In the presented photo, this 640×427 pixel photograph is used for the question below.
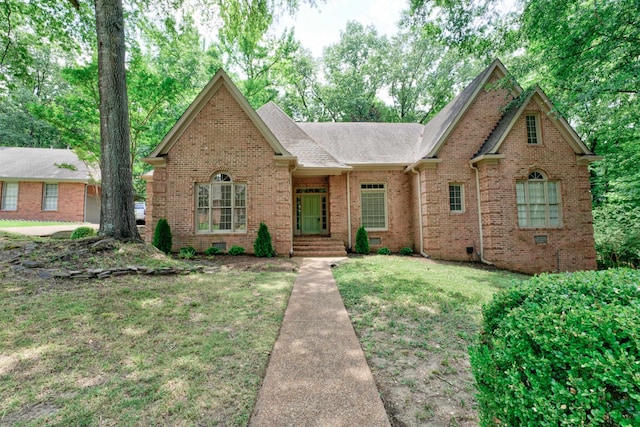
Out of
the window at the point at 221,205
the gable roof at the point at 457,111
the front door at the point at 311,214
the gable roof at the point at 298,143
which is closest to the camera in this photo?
the window at the point at 221,205

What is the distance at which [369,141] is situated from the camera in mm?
13977

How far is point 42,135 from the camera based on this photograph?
1135 inches

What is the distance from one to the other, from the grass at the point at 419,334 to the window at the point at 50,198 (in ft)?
76.9

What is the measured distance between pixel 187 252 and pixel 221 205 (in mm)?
2118

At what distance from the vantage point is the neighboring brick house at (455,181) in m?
10.1

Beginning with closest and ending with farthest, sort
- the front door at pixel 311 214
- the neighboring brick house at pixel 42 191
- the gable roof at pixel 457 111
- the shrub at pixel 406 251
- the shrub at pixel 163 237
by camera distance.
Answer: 1. the shrub at pixel 163 237
2. the gable roof at pixel 457 111
3. the shrub at pixel 406 251
4. the front door at pixel 311 214
5. the neighboring brick house at pixel 42 191

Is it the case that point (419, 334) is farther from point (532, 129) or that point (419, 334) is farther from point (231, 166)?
point (532, 129)

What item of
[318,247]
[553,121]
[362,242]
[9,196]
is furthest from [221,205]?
[9,196]

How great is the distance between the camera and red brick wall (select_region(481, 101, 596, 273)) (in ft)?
33.4

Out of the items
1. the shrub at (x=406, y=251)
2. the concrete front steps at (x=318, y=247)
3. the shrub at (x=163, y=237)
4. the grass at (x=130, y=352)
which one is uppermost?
the shrub at (x=163, y=237)

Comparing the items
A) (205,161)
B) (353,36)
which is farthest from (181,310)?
(353,36)

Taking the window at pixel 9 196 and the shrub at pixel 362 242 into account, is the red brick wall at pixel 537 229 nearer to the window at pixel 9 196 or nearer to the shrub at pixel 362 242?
the shrub at pixel 362 242

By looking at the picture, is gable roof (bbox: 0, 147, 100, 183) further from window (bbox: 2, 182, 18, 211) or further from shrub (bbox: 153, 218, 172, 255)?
shrub (bbox: 153, 218, 172, 255)

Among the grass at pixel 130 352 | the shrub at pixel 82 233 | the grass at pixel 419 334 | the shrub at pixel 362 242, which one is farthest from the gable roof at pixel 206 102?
the grass at pixel 130 352
